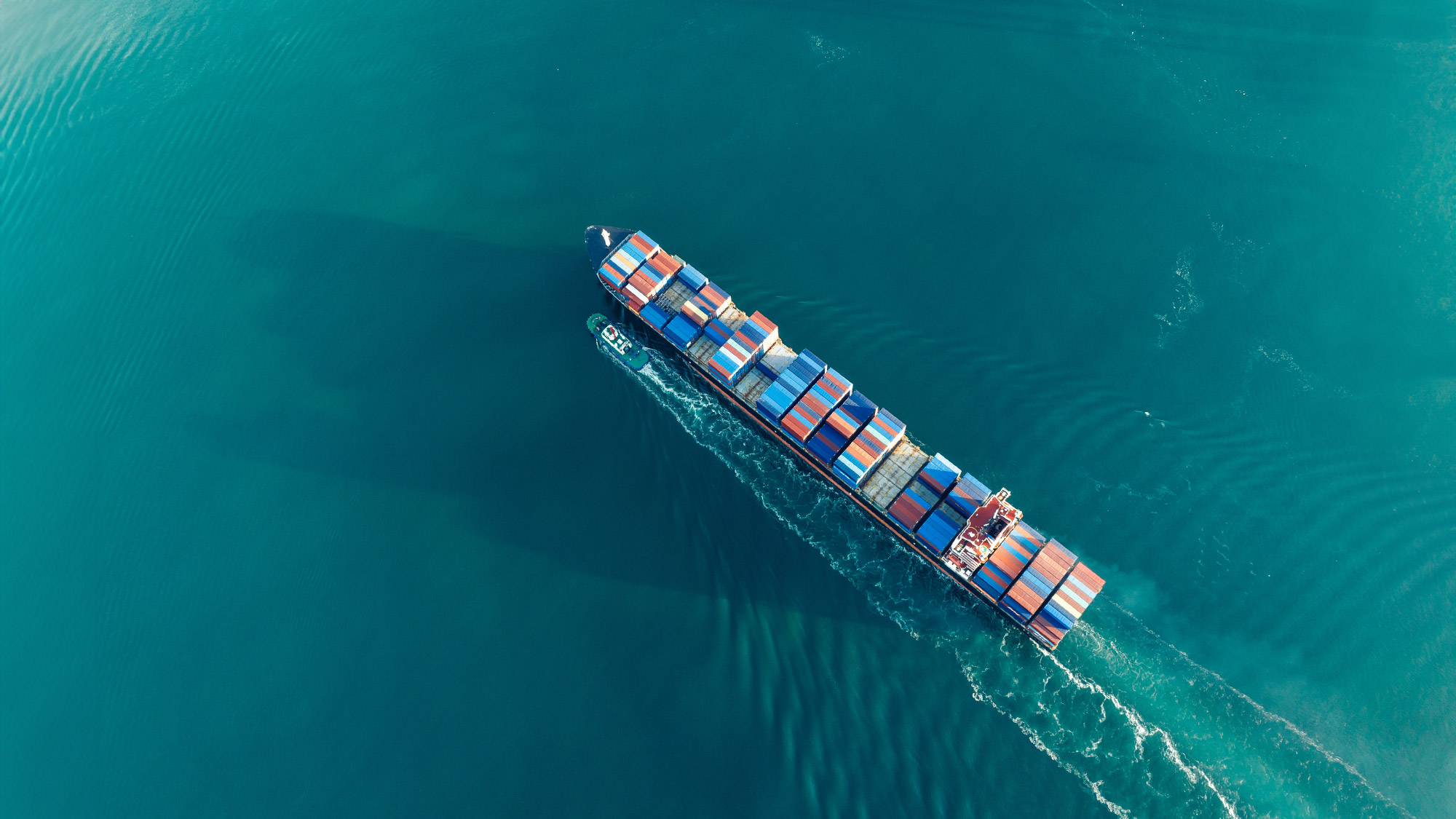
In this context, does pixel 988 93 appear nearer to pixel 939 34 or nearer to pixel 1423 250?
pixel 939 34

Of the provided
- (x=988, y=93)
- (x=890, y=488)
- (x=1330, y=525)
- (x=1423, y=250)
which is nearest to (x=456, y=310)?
(x=890, y=488)

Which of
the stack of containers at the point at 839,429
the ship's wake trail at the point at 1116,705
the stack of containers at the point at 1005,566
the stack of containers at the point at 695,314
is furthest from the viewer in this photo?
the stack of containers at the point at 695,314

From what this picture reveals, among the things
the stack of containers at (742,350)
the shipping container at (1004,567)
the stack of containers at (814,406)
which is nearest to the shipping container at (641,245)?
the stack of containers at (742,350)

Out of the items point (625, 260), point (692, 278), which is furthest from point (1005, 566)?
point (625, 260)

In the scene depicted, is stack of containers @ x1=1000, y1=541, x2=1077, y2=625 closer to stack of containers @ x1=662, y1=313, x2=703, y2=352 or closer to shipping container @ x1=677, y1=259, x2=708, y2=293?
stack of containers @ x1=662, y1=313, x2=703, y2=352

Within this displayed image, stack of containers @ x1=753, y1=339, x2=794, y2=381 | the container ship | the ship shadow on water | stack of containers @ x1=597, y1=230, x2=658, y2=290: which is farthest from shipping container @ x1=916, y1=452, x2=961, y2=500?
stack of containers @ x1=597, y1=230, x2=658, y2=290

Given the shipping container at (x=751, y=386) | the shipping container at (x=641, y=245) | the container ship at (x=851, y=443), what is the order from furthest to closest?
the shipping container at (x=641, y=245), the shipping container at (x=751, y=386), the container ship at (x=851, y=443)

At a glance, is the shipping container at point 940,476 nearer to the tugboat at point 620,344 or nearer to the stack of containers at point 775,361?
the stack of containers at point 775,361
